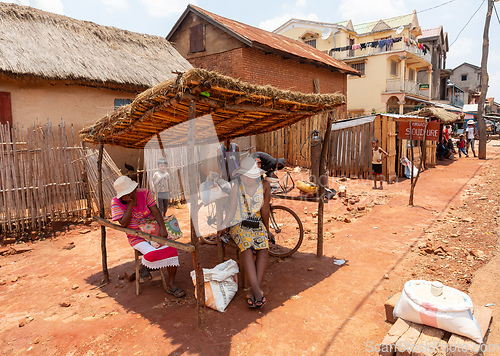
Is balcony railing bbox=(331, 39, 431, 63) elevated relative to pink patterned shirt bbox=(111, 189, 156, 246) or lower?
elevated

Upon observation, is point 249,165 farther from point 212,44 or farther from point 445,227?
point 212,44

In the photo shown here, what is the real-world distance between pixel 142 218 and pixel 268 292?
1.97 metres

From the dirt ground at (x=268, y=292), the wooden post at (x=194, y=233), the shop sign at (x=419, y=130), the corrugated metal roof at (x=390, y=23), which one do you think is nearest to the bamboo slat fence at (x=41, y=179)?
the dirt ground at (x=268, y=292)

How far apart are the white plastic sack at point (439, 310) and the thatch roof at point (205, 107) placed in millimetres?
2461

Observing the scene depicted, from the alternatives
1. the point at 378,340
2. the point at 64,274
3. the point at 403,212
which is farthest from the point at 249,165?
the point at 403,212

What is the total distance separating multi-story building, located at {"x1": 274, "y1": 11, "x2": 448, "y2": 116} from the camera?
83.0 feet

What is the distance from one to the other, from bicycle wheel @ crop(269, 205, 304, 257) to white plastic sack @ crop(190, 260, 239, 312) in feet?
4.59

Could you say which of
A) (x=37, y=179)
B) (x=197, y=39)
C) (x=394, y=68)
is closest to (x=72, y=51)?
(x=37, y=179)

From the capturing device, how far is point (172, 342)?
2.99 metres

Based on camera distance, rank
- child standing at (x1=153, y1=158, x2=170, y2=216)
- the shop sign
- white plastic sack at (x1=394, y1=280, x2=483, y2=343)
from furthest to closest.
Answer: the shop sign < child standing at (x1=153, y1=158, x2=170, y2=216) < white plastic sack at (x1=394, y1=280, x2=483, y2=343)

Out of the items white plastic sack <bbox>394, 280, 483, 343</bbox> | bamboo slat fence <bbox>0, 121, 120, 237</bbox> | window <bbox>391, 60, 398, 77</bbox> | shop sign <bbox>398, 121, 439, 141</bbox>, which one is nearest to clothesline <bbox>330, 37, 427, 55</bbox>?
window <bbox>391, 60, 398, 77</bbox>

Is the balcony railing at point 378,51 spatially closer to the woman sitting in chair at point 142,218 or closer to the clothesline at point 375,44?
the clothesline at point 375,44

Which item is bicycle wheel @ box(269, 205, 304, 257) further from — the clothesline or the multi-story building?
the clothesline

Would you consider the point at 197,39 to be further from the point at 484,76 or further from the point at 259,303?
the point at 484,76
